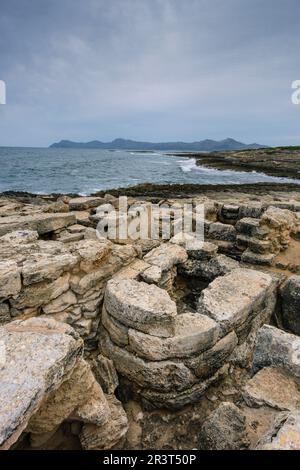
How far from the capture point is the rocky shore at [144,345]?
8.79ft

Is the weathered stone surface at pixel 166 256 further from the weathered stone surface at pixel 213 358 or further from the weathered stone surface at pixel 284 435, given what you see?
the weathered stone surface at pixel 284 435

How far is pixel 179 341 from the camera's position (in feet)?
12.0

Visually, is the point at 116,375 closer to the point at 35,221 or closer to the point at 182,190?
the point at 35,221

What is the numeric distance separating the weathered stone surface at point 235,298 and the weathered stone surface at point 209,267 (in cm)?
68

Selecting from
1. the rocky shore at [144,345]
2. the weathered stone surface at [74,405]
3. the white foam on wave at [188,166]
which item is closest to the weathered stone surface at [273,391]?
the rocky shore at [144,345]

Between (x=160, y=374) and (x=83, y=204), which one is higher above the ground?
(x=83, y=204)

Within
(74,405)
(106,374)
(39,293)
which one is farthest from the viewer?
(39,293)

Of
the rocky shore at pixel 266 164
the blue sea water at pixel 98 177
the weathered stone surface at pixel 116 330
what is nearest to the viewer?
the weathered stone surface at pixel 116 330

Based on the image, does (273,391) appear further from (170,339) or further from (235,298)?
(235,298)

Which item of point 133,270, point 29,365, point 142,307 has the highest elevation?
point 29,365

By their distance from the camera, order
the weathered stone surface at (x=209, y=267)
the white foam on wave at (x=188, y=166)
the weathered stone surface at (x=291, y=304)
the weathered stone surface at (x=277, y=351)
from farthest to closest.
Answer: the white foam on wave at (x=188, y=166), the weathered stone surface at (x=209, y=267), the weathered stone surface at (x=291, y=304), the weathered stone surface at (x=277, y=351)

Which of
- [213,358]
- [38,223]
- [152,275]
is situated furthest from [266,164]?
[213,358]

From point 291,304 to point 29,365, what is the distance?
14.2ft
